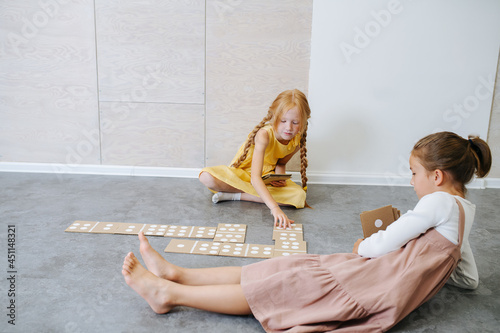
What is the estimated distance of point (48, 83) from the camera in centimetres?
314

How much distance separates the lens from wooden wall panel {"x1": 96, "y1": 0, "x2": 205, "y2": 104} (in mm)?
3029

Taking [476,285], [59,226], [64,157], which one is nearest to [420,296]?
[476,285]

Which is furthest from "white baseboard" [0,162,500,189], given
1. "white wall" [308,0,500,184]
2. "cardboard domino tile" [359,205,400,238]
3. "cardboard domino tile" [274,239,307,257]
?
"cardboard domino tile" [359,205,400,238]

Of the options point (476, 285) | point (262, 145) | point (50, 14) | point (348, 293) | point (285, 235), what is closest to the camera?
point (348, 293)

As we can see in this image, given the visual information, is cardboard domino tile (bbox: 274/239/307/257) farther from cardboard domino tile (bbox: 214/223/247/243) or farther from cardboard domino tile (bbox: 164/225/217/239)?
cardboard domino tile (bbox: 164/225/217/239)

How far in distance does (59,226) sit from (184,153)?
1.30 meters

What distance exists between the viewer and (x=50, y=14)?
304cm

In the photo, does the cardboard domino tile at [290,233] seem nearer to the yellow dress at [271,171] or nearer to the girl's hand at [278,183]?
the yellow dress at [271,171]

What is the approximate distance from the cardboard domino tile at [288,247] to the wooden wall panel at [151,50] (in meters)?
1.55

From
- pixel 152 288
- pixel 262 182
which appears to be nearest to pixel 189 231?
pixel 262 182

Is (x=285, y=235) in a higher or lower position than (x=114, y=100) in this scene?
lower

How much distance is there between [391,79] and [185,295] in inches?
95.1

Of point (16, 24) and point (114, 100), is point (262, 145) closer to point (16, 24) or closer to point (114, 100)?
point (114, 100)

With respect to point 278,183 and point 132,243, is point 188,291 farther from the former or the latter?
point 278,183
